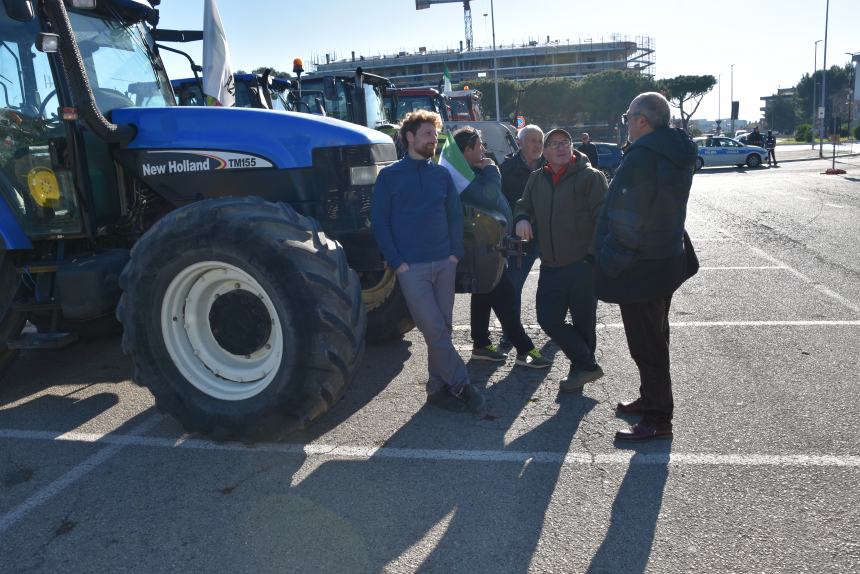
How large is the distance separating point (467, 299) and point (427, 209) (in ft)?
12.6

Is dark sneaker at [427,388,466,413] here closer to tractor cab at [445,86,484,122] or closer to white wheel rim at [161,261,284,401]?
white wheel rim at [161,261,284,401]

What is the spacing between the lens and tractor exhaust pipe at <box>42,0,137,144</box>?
14.8 feet

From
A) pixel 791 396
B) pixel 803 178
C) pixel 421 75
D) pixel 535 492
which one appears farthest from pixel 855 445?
pixel 421 75

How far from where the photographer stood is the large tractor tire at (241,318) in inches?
156

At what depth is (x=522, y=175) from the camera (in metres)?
6.32

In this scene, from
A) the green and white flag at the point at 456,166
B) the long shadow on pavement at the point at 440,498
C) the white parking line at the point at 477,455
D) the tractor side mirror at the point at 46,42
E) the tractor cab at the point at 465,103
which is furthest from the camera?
the tractor cab at the point at 465,103

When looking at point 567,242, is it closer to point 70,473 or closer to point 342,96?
point 70,473

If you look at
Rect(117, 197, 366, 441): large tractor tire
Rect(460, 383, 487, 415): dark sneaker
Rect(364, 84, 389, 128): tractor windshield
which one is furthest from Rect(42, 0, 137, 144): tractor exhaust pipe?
Rect(364, 84, 389, 128): tractor windshield

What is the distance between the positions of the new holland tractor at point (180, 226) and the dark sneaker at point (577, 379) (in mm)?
845

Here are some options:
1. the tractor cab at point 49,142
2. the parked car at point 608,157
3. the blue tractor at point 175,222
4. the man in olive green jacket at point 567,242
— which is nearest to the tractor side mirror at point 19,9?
the blue tractor at point 175,222

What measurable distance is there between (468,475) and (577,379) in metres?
1.48

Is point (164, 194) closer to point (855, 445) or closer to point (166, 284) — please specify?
point (166, 284)

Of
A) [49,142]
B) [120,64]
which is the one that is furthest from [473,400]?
[120,64]

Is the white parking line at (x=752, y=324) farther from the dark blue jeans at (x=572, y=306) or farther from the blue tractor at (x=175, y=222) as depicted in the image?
the blue tractor at (x=175, y=222)
